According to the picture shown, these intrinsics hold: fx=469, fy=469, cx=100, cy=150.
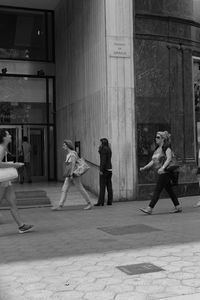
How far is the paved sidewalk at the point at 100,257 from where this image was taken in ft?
15.6

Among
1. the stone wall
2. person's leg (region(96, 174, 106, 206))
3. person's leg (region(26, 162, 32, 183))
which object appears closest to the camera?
person's leg (region(96, 174, 106, 206))

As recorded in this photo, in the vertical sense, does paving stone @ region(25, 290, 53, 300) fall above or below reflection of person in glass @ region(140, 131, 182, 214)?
below

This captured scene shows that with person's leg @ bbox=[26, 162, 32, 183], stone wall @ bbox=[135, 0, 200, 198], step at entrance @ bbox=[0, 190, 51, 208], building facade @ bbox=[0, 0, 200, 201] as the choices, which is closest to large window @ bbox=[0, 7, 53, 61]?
building facade @ bbox=[0, 0, 200, 201]

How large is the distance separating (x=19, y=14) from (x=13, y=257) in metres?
14.2

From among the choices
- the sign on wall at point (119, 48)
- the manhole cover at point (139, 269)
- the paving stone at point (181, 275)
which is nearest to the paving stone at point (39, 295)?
the manhole cover at point (139, 269)

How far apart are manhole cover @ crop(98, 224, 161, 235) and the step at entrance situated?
4.57 metres

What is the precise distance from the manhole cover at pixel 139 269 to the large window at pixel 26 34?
1409 centimetres

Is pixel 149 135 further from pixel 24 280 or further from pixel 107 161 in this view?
pixel 24 280

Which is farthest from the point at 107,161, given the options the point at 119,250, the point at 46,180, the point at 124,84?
the point at 46,180

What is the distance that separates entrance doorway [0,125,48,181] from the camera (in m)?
18.3

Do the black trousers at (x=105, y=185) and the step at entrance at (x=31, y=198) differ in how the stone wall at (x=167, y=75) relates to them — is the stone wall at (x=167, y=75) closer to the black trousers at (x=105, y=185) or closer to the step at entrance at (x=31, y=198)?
the black trousers at (x=105, y=185)

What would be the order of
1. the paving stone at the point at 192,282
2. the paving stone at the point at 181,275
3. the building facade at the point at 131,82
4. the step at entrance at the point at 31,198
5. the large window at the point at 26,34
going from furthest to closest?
the large window at the point at 26,34 < the building facade at the point at 131,82 < the step at entrance at the point at 31,198 < the paving stone at the point at 181,275 < the paving stone at the point at 192,282

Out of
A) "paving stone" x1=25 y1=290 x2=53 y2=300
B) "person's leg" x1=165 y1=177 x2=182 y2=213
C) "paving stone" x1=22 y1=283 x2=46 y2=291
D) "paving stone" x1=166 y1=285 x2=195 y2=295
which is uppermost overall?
"person's leg" x1=165 y1=177 x2=182 y2=213

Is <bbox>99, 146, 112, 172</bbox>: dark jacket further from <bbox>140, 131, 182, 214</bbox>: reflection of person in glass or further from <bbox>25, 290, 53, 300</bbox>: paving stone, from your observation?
<bbox>25, 290, 53, 300</bbox>: paving stone
